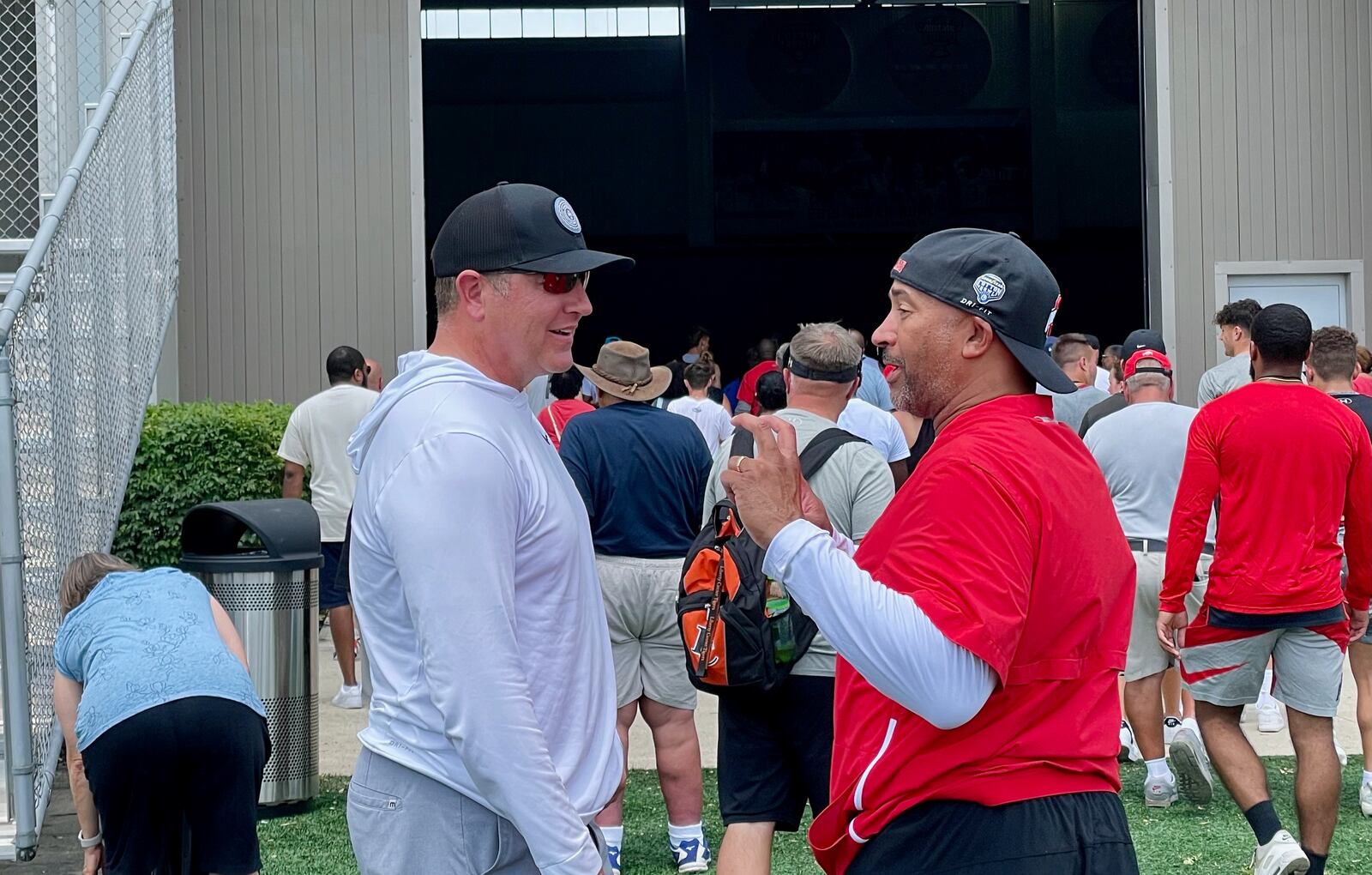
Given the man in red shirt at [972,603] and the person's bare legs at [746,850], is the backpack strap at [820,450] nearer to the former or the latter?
the person's bare legs at [746,850]

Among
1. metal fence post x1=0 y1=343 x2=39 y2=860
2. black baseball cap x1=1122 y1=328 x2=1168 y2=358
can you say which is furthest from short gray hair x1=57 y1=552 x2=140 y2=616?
black baseball cap x1=1122 y1=328 x2=1168 y2=358

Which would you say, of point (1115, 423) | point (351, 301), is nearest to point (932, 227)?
point (351, 301)

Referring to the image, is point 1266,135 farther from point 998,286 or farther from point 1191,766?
point 998,286

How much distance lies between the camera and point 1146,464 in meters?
6.73

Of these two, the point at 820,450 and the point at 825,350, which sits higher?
the point at 825,350

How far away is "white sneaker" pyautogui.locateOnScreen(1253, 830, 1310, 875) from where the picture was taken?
5219 mm

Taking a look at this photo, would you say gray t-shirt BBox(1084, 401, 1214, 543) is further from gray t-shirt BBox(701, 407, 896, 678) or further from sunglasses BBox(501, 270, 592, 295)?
sunglasses BBox(501, 270, 592, 295)

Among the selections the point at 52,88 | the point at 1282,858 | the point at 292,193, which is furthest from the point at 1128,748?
the point at 52,88

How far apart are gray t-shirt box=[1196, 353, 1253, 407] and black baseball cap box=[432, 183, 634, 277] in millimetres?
6084

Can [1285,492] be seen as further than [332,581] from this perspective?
No

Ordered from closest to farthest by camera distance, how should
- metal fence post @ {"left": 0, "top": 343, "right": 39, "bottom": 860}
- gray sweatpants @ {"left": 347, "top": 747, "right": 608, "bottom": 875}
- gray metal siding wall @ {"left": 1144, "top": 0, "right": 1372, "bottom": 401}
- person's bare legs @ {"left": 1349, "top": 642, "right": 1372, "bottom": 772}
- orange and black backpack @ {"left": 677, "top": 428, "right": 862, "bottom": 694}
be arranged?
1. gray sweatpants @ {"left": 347, "top": 747, "right": 608, "bottom": 875}
2. orange and black backpack @ {"left": 677, "top": 428, "right": 862, "bottom": 694}
3. metal fence post @ {"left": 0, "top": 343, "right": 39, "bottom": 860}
4. person's bare legs @ {"left": 1349, "top": 642, "right": 1372, "bottom": 772}
5. gray metal siding wall @ {"left": 1144, "top": 0, "right": 1372, "bottom": 401}

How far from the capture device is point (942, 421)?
2.46 metres

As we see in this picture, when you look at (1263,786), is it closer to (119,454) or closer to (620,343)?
(620,343)

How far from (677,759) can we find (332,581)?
3.75 m
